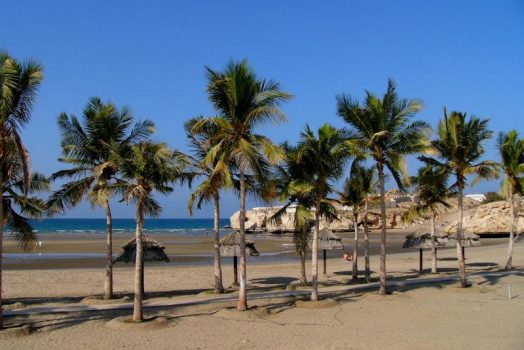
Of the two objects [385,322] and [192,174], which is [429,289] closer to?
[385,322]

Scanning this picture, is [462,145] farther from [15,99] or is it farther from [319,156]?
[15,99]

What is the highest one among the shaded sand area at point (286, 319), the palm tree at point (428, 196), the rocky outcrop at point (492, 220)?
the palm tree at point (428, 196)

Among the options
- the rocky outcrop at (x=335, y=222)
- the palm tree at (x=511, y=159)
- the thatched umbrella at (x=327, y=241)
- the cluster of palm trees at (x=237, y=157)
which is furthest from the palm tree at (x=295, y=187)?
the rocky outcrop at (x=335, y=222)

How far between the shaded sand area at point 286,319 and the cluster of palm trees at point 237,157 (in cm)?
96

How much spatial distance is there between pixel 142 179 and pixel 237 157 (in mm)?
2808

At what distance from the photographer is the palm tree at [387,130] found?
1848 cm

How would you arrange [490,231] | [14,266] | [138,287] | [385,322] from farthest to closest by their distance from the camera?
[490,231] → [14,266] → [385,322] → [138,287]

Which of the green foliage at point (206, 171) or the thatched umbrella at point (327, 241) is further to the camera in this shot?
the thatched umbrella at point (327, 241)

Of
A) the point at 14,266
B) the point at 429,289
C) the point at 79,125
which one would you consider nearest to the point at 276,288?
the point at 429,289

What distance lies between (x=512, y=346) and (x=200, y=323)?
7.88 meters

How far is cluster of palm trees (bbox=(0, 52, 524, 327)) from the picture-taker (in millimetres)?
13680

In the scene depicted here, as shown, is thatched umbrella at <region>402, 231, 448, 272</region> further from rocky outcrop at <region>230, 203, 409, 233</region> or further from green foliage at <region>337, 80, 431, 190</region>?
rocky outcrop at <region>230, 203, 409, 233</region>

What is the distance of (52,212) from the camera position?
17.1 meters

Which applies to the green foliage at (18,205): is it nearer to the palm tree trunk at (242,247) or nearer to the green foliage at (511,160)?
the palm tree trunk at (242,247)
